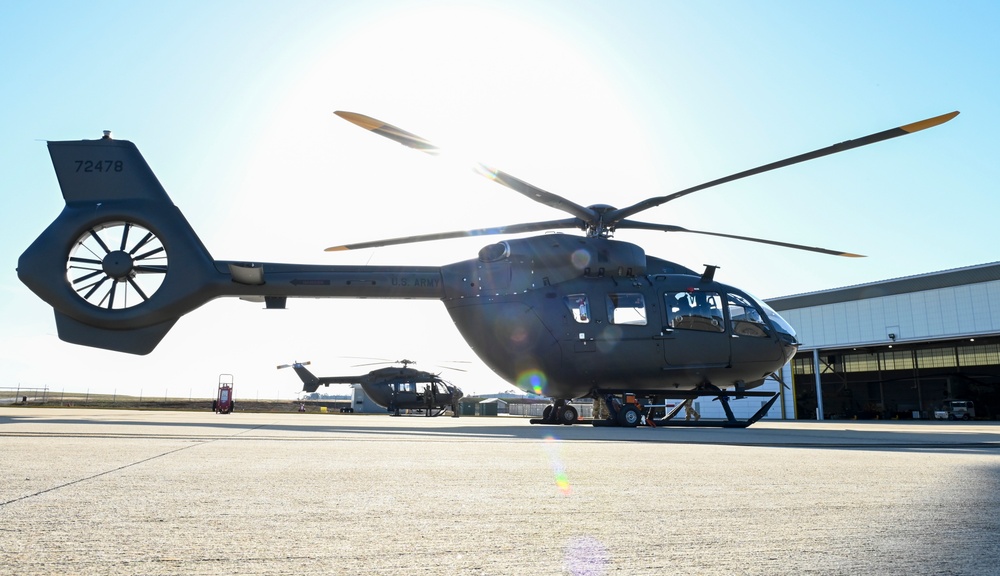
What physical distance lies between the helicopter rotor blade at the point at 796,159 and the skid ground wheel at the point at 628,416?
4034mm

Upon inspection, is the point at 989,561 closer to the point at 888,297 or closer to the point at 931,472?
the point at 931,472

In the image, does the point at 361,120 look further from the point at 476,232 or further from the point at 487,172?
the point at 476,232

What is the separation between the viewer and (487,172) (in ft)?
37.8

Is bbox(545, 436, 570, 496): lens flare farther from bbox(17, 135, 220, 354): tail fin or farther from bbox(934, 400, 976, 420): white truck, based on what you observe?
bbox(934, 400, 976, 420): white truck

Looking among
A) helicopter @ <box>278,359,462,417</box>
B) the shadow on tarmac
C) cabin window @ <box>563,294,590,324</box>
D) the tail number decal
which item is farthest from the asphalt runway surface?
helicopter @ <box>278,359,462,417</box>

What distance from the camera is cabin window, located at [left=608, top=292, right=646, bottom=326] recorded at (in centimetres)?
1345

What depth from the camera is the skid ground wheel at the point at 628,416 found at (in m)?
13.4

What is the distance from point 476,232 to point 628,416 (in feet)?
16.8

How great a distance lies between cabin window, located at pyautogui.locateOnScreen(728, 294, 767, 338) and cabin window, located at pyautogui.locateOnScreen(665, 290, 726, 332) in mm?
305

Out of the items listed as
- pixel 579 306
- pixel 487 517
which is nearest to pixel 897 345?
pixel 579 306

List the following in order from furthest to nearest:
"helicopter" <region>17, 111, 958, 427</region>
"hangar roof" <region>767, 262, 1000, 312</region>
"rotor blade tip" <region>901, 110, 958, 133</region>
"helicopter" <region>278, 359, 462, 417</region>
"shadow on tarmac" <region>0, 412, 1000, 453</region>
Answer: "helicopter" <region>278, 359, 462, 417</region> → "hangar roof" <region>767, 262, 1000, 312</region> → "helicopter" <region>17, 111, 958, 427</region> → "rotor blade tip" <region>901, 110, 958, 133</region> → "shadow on tarmac" <region>0, 412, 1000, 453</region>

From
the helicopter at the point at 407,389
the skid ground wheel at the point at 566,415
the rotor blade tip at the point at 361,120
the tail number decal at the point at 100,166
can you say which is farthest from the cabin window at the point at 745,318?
the helicopter at the point at 407,389

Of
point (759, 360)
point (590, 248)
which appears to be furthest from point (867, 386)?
point (590, 248)

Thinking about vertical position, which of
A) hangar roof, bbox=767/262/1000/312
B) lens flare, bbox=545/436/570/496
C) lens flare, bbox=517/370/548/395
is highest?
hangar roof, bbox=767/262/1000/312
